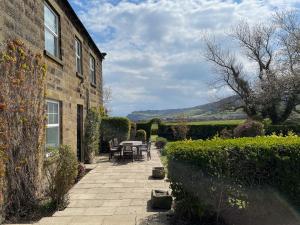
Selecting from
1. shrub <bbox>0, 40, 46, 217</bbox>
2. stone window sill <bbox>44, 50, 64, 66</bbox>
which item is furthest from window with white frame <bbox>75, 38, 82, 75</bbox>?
A: shrub <bbox>0, 40, 46, 217</bbox>

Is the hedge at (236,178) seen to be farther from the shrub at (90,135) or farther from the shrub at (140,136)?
the shrub at (140,136)

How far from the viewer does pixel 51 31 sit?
10492 millimetres

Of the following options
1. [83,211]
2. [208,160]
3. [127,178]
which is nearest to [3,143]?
[83,211]

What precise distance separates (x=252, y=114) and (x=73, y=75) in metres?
25.6

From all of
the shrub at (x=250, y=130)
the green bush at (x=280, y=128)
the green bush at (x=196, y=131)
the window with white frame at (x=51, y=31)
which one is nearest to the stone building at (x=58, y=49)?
the window with white frame at (x=51, y=31)

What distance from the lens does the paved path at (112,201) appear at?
21.7 feet

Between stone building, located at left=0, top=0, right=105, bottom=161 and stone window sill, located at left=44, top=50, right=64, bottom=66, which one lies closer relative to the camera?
stone building, located at left=0, top=0, right=105, bottom=161

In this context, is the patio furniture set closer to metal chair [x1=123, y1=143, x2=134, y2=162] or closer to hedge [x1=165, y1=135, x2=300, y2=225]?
metal chair [x1=123, y1=143, x2=134, y2=162]

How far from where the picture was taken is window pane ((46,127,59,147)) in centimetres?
1022

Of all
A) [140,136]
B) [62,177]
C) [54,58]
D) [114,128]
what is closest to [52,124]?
[54,58]

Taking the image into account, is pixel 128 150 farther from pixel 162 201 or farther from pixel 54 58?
pixel 162 201

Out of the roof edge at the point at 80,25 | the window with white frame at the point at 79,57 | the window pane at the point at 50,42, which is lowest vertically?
the window pane at the point at 50,42

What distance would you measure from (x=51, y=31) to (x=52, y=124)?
2671 millimetres

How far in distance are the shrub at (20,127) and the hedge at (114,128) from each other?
12168mm
